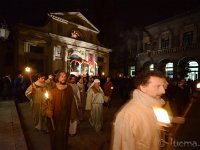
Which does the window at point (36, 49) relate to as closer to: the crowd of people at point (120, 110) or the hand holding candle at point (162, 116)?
the crowd of people at point (120, 110)

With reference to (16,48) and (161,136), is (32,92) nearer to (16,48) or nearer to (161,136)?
(161,136)

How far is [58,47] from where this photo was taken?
32469mm

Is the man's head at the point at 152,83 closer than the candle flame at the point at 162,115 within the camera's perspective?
No

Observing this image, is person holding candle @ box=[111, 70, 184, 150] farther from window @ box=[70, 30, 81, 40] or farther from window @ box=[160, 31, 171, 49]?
window @ box=[70, 30, 81, 40]

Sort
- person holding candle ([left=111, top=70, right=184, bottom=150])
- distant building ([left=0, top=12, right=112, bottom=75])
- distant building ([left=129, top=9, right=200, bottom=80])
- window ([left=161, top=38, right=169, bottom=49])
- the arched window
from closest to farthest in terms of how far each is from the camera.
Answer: person holding candle ([left=111, top=70, right=184, bottom=150]), distant building ([left=129, top=9, right=200, bottom=80]), distant building ([left=0, top=12, right=112, bottom=75]), the arched window, window ([left=161, top=38, right=169, bottom=49])

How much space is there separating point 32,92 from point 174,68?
2572 cm

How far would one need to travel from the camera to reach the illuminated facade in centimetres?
2839

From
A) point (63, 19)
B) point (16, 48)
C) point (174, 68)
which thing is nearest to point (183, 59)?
point (174, 68)

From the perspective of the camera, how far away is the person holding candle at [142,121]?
6.95 feet

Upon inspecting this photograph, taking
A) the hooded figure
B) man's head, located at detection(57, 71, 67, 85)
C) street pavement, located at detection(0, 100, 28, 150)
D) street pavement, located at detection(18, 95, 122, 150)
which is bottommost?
street pavement, located at detection(18, 95, 122, 150)

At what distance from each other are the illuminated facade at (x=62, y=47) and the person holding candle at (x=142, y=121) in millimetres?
27480

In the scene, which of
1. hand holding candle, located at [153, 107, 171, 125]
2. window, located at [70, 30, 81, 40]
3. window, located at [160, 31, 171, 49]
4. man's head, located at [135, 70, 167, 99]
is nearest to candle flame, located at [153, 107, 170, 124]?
hand holding candle, located at [153, 107, 171, 125]

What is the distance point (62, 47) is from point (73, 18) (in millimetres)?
5610

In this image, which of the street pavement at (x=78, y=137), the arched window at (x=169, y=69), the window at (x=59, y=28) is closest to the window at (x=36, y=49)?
the window at (x=59, y=28)
